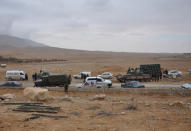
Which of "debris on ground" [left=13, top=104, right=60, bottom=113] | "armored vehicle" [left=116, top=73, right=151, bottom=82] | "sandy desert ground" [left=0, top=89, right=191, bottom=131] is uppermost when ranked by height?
"armored vehicle" [left=116, top=73, right=151, bottom=82]

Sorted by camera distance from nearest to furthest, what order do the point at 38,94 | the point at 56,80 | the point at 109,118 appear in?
the point at 109,118, the point at 38,94, the point at 56,80

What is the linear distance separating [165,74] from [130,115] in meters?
26.7

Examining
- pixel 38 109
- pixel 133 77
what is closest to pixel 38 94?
pixel 38 109

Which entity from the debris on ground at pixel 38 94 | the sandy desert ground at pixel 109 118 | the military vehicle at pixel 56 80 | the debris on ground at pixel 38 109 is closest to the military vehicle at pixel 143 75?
the military vehicle at pixel 56 80

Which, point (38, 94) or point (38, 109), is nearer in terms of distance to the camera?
point (38, 109)

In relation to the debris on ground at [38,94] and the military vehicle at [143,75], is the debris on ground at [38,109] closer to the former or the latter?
the debris on ground at [38,94]

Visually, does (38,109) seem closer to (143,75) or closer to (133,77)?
(133,77)

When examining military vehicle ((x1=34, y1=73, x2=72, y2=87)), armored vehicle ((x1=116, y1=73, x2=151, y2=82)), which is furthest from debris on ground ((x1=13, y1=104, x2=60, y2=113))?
armored vehicle ((x1=116, y1=73, x2=151, y2=82))

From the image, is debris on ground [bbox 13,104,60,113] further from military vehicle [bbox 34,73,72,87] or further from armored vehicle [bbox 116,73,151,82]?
armored vehicle [bbox 116,73,151,82]

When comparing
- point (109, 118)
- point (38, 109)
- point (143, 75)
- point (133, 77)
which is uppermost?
point (143, 75)

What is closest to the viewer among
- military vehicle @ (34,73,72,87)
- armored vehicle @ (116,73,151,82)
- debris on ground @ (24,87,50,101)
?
debris on ground @ (24,87,50,101)

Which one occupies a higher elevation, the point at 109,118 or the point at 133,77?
the point at 133,77

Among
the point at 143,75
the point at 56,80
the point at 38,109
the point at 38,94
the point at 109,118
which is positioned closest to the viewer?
the point at 109,118

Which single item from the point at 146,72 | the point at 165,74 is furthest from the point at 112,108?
the point at 165,74
